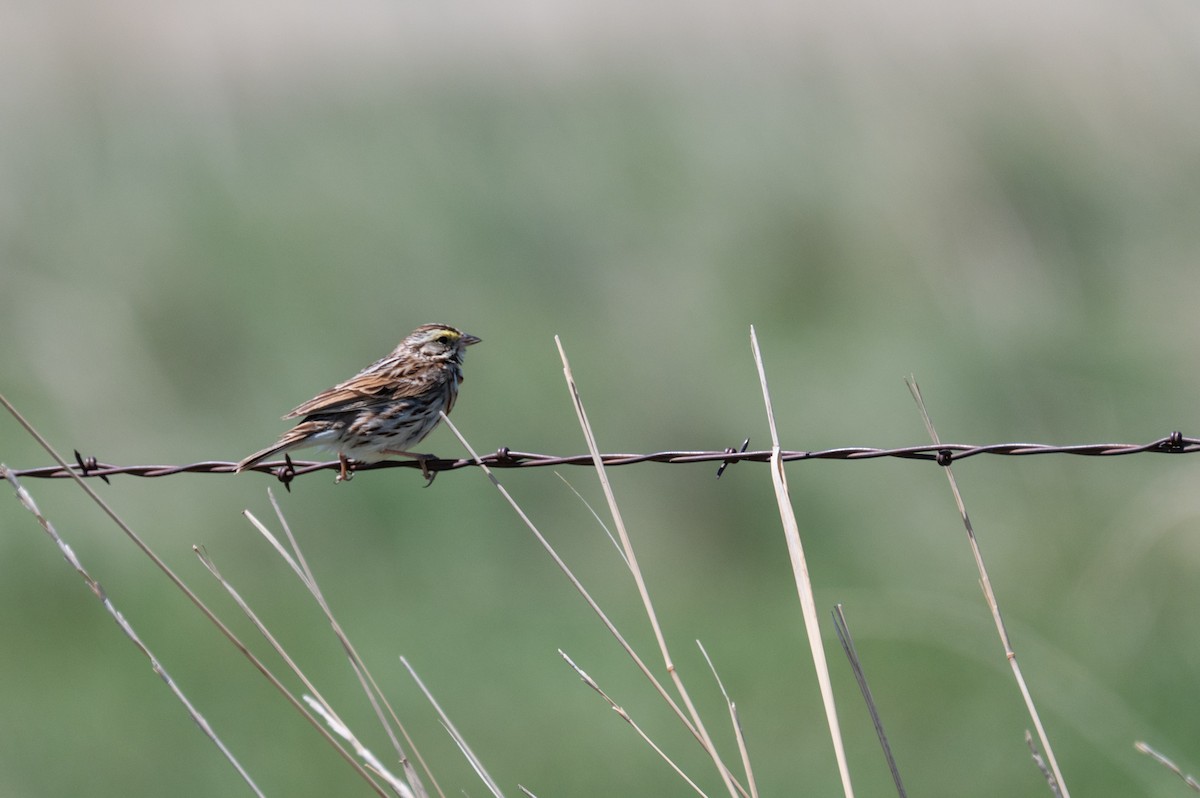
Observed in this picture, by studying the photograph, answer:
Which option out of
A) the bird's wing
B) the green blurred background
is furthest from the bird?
the green blurred background

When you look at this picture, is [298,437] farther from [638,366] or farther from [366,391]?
[638,366]

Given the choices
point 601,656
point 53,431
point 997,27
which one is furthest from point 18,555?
point 997,27

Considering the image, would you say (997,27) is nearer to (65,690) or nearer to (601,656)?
(601,656)

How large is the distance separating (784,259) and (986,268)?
194 cm

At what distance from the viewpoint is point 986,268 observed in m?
13.7

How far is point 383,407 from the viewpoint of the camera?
270 inches

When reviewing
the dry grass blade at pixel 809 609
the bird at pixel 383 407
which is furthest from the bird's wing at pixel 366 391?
the dry grass blade at pixel 809 609

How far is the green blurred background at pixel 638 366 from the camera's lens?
34.7ft

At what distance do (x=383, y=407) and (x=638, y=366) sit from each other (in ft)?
20.0

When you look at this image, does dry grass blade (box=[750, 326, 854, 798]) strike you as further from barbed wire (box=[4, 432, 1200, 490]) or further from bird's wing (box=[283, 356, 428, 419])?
bird's wing (box=[283, 356, 428, 419])

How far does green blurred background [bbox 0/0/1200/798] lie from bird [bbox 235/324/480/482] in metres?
3.86

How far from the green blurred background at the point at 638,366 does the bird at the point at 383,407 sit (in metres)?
3.86

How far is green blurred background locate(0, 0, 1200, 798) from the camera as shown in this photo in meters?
10.6

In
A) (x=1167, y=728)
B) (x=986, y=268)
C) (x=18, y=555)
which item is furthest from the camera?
(x=986, y=268)
